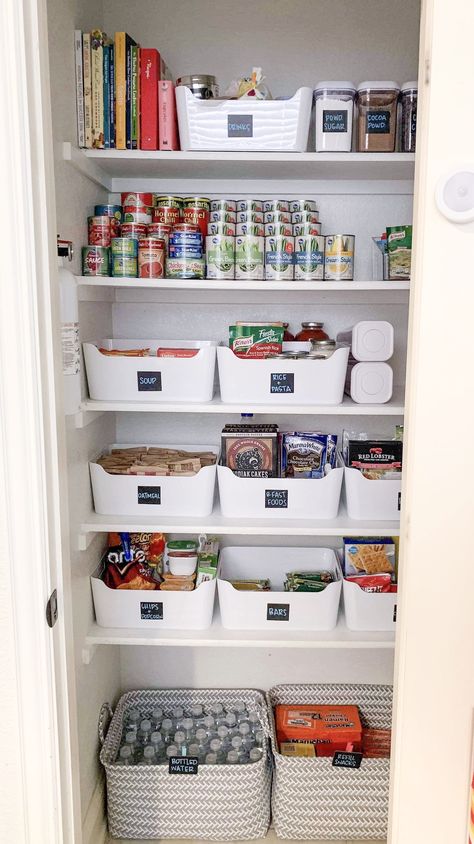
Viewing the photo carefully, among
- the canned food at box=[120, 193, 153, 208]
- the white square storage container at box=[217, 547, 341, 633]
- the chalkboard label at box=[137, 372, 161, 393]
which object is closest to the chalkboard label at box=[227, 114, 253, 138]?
the canned food at box=[120, 193, 153, 208]

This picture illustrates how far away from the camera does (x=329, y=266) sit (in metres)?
1.91

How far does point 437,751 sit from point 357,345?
1.16 m

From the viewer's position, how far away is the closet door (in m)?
0.85

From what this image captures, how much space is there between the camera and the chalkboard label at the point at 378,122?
1.83 metres

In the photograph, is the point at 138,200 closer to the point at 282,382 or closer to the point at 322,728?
the point at 282,382

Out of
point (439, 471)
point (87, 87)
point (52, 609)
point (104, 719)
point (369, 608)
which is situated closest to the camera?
point (439, 471)

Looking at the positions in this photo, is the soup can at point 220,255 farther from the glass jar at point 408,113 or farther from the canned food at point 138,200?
the glass jar at point 408,113

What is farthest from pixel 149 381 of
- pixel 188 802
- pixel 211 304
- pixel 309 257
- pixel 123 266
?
pixel 188 802

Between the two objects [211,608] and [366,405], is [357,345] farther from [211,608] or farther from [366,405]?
[211,608]

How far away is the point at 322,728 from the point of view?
2.21 m

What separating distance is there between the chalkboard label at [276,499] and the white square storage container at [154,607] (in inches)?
10.9

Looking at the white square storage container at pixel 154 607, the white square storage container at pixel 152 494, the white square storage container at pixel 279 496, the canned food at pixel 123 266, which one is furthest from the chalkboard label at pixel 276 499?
the canned food at pixel 123 266

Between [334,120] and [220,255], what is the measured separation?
455 millimetres

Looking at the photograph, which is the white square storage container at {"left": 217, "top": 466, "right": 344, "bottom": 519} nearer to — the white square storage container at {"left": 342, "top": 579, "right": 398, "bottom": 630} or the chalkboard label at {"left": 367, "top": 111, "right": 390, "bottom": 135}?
the white square storage container at {"left": 342, "top": 579, "right": 398, "bottom": 630}
